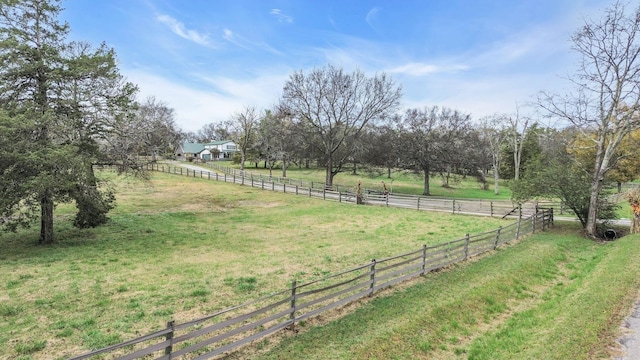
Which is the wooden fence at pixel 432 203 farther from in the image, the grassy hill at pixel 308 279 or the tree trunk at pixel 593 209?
the grassy hill at pixel 308 279

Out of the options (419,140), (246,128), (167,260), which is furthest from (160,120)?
(167,260)

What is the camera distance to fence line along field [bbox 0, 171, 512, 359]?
285 inches

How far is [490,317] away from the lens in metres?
8.30

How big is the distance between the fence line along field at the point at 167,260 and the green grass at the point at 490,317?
9.34ft

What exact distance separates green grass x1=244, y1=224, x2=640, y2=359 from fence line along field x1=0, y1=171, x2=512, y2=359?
2847 millimetres

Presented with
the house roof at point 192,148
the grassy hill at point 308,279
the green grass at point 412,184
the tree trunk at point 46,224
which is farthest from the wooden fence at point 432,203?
the house roof at point 192,148

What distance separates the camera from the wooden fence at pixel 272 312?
5.39 meters

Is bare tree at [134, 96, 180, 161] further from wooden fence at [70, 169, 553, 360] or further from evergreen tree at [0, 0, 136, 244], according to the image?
wooden fence at [70, 169, 553, 360]

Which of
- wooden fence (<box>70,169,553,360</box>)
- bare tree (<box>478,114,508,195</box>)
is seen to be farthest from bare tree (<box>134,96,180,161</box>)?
bare tree (<box>478,114,508,195</box>)

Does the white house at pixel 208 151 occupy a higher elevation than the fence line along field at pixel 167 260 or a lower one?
higher

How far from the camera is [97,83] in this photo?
1539 cm

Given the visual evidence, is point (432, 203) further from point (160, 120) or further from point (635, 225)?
point (160, 120)

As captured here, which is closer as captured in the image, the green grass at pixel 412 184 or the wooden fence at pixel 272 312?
the wooden fence at pixel 272 312

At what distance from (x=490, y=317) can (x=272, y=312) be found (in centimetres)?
523
